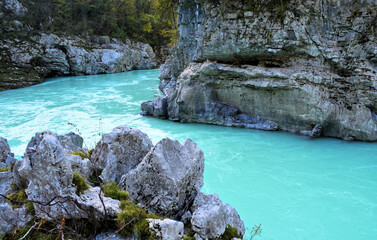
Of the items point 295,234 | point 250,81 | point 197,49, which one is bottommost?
point 295,234

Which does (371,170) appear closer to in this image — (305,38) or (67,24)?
(305,38)

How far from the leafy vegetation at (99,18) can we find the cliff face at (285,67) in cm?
1764

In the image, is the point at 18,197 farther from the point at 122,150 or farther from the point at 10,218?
the point at 122,150

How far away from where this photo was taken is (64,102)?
774 inches

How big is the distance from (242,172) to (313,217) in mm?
2707

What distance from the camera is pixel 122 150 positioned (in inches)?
212

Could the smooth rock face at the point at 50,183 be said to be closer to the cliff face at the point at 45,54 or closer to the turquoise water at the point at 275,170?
the turquoise water at the point at 275,170

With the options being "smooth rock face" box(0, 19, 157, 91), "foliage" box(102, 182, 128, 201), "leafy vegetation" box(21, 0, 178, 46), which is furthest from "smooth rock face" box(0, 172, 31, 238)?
"leafy vegetation" box(21, 0, 178, 46)

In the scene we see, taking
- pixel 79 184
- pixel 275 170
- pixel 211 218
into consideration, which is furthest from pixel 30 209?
pixel 275 170

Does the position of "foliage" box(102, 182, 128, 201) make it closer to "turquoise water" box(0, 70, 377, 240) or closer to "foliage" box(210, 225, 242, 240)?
"foliage" box(210, 225, 242, 240)

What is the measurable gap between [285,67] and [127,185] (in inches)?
385

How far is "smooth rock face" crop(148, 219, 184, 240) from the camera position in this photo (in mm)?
3517

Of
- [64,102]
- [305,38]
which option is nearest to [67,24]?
[64,102]

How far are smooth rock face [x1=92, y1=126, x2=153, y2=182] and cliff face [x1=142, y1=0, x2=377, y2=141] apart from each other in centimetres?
810
